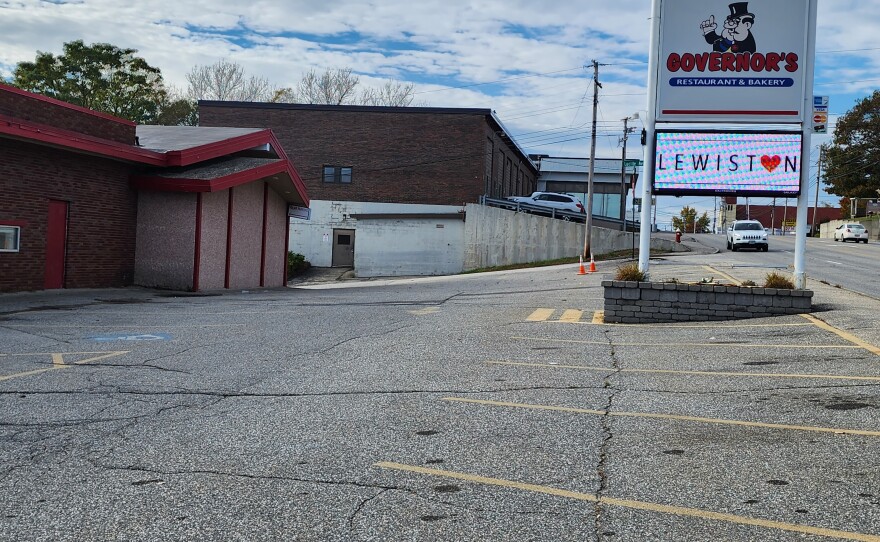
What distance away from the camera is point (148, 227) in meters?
23.0

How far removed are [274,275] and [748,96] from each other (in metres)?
18.4

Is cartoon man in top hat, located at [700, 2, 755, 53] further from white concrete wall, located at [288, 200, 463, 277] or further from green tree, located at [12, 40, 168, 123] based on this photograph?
green tree, located at [12, 40, 168, 123]

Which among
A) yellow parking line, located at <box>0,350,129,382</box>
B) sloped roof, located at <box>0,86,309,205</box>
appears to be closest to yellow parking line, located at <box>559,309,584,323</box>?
yellow parking line, located at <box>0,350,129,382</box>

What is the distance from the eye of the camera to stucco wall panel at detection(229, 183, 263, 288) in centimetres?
2548

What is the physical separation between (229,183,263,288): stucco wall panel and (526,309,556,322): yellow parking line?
38.0 feet

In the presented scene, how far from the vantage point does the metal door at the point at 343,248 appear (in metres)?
49.4

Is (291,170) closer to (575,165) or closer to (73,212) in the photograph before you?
(73,212)

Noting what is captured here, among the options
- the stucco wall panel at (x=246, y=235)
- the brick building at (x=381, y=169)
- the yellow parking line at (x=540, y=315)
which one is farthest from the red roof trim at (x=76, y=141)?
the brick building at (x=381, y=169)

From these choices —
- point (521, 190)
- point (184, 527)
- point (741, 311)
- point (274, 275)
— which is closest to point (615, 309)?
point (741, 311)

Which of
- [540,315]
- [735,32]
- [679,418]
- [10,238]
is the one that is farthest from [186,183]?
[679,418]

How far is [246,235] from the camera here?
26453mm

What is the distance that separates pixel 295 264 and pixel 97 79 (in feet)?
82.3

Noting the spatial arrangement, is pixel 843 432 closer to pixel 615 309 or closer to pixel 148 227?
pixel 615 309

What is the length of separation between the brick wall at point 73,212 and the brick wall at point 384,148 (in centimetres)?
2883
